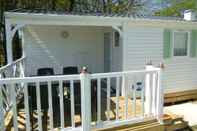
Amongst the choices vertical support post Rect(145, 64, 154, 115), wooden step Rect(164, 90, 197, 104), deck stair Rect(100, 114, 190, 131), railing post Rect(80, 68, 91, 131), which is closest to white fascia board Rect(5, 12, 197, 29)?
wooden step Rect(164, 90, 197, 104)

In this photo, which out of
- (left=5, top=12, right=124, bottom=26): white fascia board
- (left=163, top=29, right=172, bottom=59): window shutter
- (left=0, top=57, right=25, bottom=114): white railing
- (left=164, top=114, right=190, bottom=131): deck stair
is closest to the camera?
(left=0, top=57, right=25, bottom=114): white railing

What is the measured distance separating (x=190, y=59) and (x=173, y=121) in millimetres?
4131

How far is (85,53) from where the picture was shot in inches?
323

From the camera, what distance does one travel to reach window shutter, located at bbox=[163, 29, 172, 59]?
7.20m

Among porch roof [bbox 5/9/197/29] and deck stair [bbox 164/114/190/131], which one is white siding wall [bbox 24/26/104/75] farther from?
deck stair [bbox 164/114/190/131]

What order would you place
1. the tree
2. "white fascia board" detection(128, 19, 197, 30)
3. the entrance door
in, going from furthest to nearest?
the tree, the entrance door, "white fascia board" detection(128, 19, 197, 30)

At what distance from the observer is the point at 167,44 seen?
7254 millimetres

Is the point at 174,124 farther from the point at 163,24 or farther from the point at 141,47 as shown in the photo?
A: the point at 163,24

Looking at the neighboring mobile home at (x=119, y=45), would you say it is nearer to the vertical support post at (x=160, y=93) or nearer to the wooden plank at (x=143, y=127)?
the vertical support post at (x=160, y=93)

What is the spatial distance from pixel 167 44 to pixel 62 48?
12.6 feet

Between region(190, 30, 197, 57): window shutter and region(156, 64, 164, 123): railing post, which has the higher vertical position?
region(190, 30, 197, 57): window shutter

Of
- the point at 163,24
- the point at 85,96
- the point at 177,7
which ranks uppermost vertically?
the point at 177,7

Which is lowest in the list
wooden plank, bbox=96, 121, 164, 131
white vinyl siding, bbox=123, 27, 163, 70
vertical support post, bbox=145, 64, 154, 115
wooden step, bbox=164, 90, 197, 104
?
wooden step, bbox=164, 90, 197, 104

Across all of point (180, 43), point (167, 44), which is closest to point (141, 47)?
point (167, 44)
